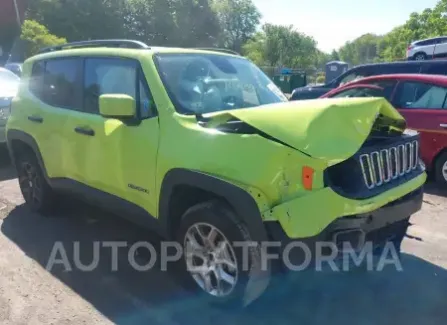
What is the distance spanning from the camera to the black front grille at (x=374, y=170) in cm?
292

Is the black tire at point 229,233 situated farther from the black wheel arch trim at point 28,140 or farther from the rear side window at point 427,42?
the rear side window at point 427,42

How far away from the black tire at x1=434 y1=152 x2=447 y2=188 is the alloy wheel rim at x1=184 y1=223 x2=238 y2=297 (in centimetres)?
448

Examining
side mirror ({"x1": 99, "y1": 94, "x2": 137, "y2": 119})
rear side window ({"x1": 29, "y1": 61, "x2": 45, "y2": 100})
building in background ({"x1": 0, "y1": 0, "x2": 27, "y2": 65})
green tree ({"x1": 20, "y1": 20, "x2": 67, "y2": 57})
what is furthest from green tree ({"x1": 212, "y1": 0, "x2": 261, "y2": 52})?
side mirror ({"x1": 99, "y1": 94, "x2": 137, "y2": 119})

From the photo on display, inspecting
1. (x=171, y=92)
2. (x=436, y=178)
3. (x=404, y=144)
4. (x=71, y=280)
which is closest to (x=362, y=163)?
(x=404, y=144)

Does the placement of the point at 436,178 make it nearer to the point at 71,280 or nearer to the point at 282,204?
the point at 282,204

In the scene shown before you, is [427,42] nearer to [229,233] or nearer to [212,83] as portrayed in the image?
[212,83]

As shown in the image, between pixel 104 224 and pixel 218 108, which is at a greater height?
pixel 218 108

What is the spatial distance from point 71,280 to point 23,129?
79.6 inches

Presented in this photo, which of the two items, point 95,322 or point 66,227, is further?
point 66,227

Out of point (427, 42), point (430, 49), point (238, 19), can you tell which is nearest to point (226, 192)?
point (430, 49)

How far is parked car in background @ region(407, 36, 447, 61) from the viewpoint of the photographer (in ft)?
62.8

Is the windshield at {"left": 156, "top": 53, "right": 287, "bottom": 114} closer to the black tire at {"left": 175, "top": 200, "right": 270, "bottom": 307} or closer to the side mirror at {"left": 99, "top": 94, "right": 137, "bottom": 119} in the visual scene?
the side mirror at {"left": 99, "top": 94, "right": 137, "bottom": 119}

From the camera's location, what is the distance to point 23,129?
16.2 feet

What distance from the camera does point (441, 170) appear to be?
6.40 m
